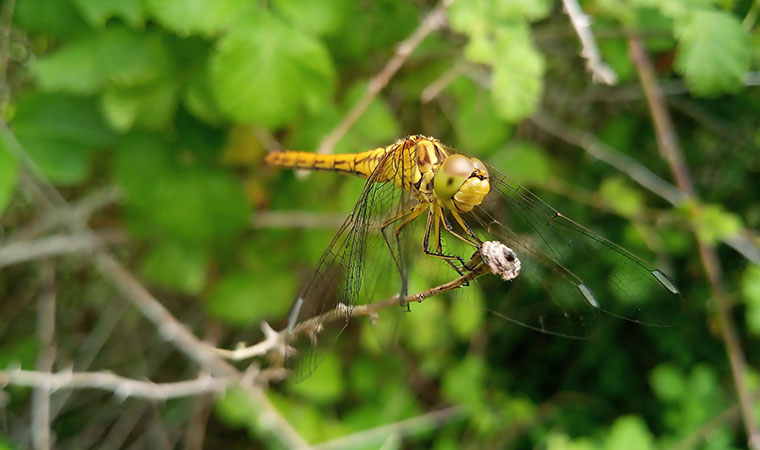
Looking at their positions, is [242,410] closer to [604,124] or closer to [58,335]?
[58,335]

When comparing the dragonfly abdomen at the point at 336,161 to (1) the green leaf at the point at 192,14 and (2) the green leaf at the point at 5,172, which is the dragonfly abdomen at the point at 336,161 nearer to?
(1) the green leaf at the point at 192,14

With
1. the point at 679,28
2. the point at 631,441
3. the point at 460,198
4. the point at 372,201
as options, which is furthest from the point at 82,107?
the point at 631,441

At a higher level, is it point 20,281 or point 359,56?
point 359,56

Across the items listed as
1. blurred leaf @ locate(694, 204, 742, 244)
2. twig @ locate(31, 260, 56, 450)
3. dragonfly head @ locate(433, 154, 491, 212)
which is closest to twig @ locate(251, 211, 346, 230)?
twig @ locate(31, 260, 56, 450)

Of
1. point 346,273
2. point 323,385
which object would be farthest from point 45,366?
point 346,273

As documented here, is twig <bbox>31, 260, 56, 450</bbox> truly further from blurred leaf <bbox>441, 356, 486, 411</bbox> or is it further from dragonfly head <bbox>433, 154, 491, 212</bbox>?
blurred leaf <bbox>441, 356, 486, 411</bbox>

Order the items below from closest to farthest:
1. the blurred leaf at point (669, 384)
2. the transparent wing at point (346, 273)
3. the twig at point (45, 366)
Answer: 1. the transparent wing at point (346, 273)
2. the twig at point (45, 366)
3. the blurred leaf at point (669, 384)

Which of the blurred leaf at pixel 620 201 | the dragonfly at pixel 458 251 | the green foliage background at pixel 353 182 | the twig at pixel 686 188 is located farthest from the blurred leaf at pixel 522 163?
the dragonfly at pixel 458 251
